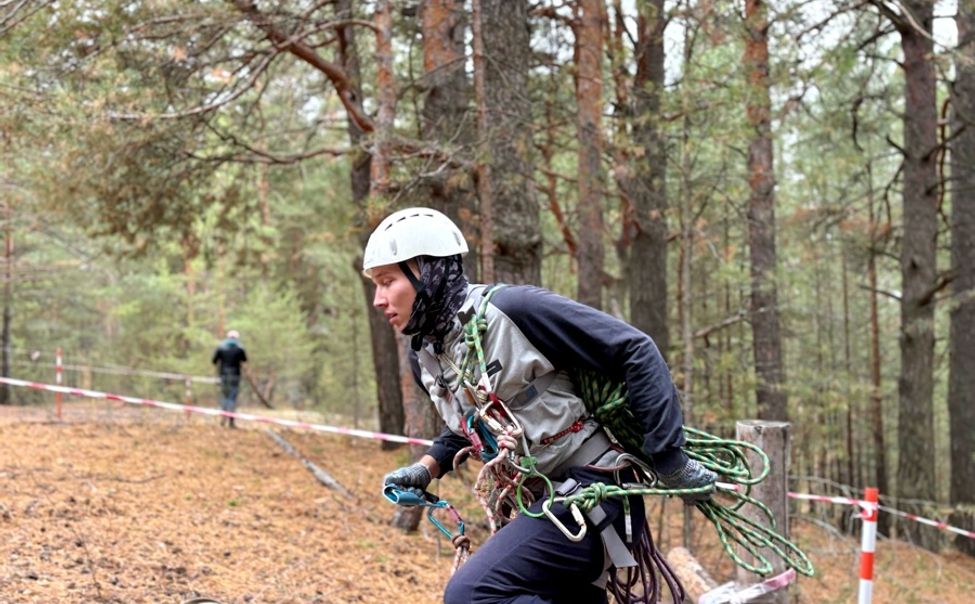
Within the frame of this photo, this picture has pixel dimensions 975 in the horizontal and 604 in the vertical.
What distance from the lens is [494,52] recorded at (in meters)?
7.97

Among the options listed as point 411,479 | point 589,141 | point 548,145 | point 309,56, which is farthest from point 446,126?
point 411,479

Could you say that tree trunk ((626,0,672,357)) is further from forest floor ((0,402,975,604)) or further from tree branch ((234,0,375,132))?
forest floor ((0,402,975,604))

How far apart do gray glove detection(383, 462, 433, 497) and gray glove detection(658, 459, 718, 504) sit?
36.7 inches

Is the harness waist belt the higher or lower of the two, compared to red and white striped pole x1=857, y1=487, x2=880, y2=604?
higher

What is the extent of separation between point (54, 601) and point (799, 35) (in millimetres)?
9140

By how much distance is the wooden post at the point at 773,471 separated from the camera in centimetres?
385

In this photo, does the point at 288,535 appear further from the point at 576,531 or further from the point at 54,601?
the point at 576,531

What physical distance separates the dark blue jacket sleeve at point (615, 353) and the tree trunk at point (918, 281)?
11.4 metres

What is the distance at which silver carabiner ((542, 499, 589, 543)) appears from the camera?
2.46m

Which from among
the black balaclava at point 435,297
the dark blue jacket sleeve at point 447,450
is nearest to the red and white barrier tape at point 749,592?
the dark blue jacket sleeve at point 447,450

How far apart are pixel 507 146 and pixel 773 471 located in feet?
15.4

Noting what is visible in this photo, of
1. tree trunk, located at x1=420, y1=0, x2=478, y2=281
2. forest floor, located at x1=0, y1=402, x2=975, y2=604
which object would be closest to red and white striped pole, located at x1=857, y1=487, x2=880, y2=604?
forest floor, located at x1=0, y1=402, x2=975, y2=604

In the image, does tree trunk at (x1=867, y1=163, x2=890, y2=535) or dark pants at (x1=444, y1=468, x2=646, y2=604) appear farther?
tree trunk at (x1=867, y1=163, x2=890, y2=535)

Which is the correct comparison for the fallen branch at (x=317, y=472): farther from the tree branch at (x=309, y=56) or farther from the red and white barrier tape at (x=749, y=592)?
the red and white barrier tape at (x=749, y=592)
